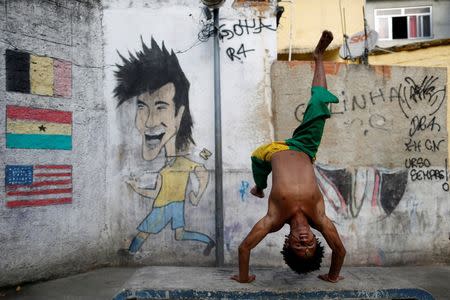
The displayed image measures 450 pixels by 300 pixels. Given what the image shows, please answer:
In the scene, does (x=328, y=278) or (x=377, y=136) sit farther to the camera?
(x=377, y=136)

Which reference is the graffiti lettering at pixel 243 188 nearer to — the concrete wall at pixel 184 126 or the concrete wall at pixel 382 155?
the concrete wall at pixel 184 126

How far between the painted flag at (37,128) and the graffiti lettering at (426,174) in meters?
4.73

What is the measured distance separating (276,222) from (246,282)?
24.4 inches

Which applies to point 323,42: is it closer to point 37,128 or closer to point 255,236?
point 255,236

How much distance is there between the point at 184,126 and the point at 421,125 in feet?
11.2

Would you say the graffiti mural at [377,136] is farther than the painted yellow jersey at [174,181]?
Yes

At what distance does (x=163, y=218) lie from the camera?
223 inches

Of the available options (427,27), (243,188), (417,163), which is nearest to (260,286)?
(243,188)

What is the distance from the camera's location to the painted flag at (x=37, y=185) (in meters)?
4.83

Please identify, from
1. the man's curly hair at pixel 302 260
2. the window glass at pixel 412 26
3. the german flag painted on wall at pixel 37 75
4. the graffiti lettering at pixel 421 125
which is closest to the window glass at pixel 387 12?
the window glass at pixel 412 26

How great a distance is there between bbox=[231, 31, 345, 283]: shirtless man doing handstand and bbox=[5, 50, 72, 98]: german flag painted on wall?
3.06 meters

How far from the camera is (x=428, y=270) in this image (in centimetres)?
580

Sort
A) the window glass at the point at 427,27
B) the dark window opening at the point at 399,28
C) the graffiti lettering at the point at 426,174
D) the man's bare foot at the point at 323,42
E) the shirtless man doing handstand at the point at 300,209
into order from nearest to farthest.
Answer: the shirtless man doing handstand at the point at 300,209, the man's bare foot at the point at 323,42, the graffiti lettering at the point at 426,174, the window glass at the point at 427,27, the dark window opening at the point at 399,28

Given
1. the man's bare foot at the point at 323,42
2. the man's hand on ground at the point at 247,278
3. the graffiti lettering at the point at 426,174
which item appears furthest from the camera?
the graffiti lettering at the point at 426,174
